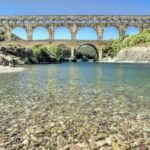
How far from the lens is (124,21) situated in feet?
490

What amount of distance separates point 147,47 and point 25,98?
90.9 m

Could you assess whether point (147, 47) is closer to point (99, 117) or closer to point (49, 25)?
point (49, 25)

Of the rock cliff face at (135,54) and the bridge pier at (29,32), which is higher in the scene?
the bridge pier at (29,32)

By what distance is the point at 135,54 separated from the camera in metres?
114

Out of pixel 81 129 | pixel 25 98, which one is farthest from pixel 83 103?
pixel 81 129

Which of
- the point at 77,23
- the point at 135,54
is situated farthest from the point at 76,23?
the point at 135,54

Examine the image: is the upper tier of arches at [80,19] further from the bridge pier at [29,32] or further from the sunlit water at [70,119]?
the sunlit water at [70,119]

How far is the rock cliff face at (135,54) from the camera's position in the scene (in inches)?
4226

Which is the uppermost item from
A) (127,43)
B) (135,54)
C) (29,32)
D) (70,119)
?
(29,32)

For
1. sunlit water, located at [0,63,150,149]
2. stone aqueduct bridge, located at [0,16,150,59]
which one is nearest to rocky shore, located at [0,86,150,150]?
sunlit water, located at [0,63,150,149]

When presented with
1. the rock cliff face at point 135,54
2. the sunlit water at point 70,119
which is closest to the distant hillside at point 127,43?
the rock cliff face at point 135,54

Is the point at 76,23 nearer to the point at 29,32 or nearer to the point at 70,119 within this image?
the point at 29,32

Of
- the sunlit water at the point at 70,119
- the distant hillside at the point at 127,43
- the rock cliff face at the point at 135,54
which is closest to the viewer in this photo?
the sunlit water at the point at 70,119

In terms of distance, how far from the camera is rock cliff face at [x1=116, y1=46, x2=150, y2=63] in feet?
352
